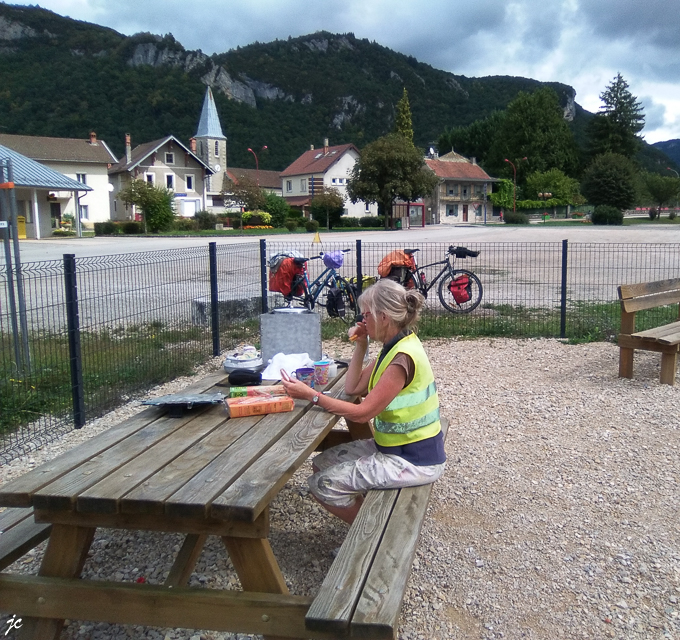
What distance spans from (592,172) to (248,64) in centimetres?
12718

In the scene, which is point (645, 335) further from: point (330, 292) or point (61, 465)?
point (61, 465)

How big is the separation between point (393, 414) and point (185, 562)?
107 cm

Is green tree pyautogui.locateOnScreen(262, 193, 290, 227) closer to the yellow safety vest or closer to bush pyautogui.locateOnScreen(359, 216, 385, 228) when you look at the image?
bush pyautogui.locateOnScreen(359, 216, 385, 228)

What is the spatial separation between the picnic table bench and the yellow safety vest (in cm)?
36

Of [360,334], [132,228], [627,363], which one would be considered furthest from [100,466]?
[132,228]

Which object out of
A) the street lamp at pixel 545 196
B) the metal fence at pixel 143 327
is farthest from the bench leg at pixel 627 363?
the street lamp at pixel 545 196

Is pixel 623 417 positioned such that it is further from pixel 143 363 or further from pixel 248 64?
pixel 248 64

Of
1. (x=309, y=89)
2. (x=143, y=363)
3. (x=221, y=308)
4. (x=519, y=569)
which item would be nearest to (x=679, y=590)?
(x=519, y=569)

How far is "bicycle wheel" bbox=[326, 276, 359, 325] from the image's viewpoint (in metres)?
10.9

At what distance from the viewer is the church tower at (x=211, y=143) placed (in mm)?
89125

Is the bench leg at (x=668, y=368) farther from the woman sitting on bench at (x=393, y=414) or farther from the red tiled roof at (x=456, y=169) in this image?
the red tiled roof at (x=456, y=169)

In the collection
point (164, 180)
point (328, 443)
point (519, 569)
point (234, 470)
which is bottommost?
point (519, 569)

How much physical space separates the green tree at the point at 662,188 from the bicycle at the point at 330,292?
76614mm

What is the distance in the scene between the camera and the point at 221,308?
367 inches
